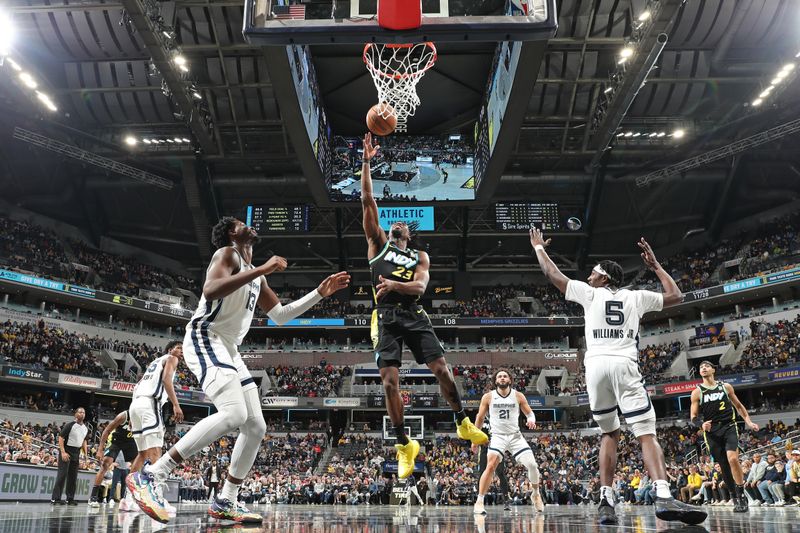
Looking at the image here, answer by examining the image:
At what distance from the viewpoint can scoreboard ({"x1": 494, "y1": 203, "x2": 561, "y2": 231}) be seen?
33562 millimetres

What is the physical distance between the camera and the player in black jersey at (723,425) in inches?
346

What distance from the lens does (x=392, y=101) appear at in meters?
14.5

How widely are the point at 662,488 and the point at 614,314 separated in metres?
1.58

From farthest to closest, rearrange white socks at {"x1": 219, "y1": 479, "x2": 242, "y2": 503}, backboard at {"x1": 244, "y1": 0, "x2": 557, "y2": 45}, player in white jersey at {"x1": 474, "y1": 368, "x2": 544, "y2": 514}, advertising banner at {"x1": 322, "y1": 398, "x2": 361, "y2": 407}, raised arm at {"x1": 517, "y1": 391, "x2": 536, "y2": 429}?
advertising banner at {"x1": 322, "y1": 398, "x2": 361, "y2": 407}
player in white jersey at {"x1": 474, "y1": 368, "x2": 544, "y2": 514}
raised arm at {"x1": 517, "y1": 391, "x2": 536, "y2": 429}
backboard at {"x1": 244, "y1": 0, "x2": 557, "y2": 45}
white socks at {"x1": 219, "y1": 479, "x2": 242, "y2": 503}

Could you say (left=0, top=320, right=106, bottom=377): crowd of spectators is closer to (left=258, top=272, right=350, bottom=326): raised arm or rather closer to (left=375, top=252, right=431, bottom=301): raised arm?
(left=258, top=272, right=350, bottom=326): raised arm

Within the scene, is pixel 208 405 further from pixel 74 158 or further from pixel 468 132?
pixel 468 132

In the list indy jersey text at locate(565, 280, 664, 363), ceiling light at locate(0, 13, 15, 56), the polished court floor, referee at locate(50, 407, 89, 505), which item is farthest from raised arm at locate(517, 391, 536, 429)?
ceiling light at locate(0, 13, 15, 56)

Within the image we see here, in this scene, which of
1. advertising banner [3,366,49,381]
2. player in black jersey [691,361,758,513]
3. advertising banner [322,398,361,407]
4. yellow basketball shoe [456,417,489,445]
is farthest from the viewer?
advertising banner [322,398,361,407]

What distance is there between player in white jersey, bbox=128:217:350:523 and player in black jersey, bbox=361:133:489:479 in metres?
1.47

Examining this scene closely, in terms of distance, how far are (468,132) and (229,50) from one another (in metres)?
11.6

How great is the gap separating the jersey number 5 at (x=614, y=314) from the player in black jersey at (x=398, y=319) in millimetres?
1667

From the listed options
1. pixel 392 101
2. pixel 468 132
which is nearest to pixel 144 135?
pixel 468 132

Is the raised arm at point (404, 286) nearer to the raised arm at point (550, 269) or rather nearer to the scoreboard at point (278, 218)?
the raised arm at point (550, 269)

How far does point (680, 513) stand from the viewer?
458 centimetres
